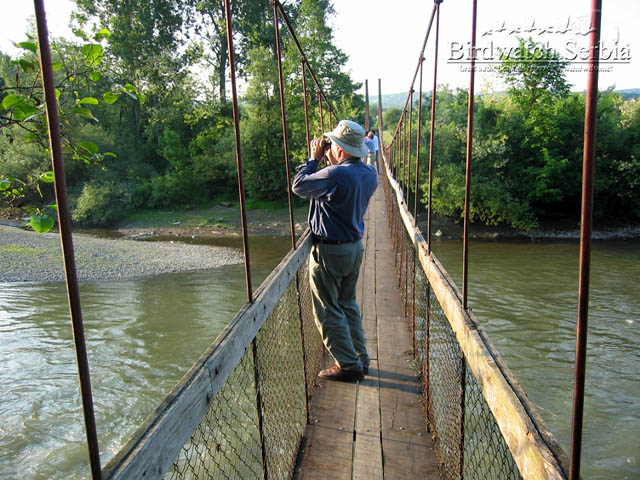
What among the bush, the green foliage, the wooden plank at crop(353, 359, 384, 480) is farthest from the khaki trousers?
the bush

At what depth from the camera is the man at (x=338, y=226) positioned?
2.04 metres

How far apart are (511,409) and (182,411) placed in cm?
63

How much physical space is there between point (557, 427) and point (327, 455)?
10.8ft

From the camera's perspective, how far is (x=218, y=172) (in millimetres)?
19875

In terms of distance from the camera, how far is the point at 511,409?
3.03 feet

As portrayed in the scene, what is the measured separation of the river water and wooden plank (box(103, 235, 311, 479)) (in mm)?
3221

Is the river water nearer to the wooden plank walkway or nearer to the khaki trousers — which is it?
the wooden plank walkway

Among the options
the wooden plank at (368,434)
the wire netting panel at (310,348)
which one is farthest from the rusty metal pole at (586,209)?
the wire netting panel at (310,348)

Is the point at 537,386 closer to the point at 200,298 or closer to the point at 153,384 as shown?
the point at 153,384

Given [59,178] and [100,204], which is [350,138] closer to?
[59,178]

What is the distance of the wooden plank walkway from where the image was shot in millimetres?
1686

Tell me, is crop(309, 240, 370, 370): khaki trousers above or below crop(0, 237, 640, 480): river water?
above

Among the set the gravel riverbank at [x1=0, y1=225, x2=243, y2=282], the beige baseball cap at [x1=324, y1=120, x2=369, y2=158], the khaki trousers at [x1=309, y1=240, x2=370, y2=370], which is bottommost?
the gravel riverbank at [x1=0, y1=225, x2=243, y2=282]

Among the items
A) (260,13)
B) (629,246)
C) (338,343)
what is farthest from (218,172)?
(338,343)
